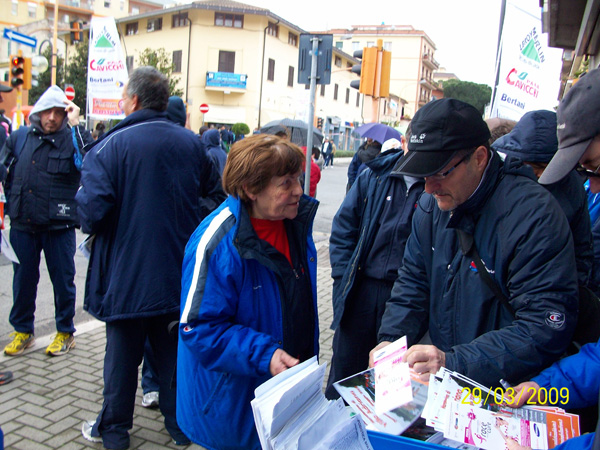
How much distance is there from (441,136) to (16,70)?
16522 millimetres

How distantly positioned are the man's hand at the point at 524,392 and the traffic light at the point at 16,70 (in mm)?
16722

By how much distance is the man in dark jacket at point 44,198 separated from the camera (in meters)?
4.36

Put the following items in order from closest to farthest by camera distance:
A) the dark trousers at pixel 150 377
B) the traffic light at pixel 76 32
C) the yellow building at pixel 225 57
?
1. the dark trousers at pixel 150 377
2. the traffic light at pixel 76 32
3. the yellow building at pixel 225 57

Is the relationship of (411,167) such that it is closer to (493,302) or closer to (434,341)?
(493,302)

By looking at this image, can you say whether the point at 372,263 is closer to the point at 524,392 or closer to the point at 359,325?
the point at 359,325

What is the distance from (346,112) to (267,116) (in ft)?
51.9

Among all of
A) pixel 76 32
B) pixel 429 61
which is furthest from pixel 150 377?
pixel 429 61

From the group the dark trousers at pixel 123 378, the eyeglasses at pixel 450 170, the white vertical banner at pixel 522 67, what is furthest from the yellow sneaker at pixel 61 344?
the white vertical banner at pixel 522 67

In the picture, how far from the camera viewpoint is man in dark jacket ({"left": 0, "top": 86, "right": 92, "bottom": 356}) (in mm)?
4363

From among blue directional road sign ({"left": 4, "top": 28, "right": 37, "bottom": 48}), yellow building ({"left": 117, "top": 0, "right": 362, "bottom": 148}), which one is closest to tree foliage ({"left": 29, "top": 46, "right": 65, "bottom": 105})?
yellow building ({"left": 117, "top": 0, "right": 362, "bottom": 148})

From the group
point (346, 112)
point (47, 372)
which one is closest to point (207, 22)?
point (346, 112)

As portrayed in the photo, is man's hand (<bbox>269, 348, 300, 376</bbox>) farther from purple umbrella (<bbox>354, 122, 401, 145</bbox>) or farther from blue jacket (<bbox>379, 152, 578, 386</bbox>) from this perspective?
purple umbrella (<bbox>354, 122, 401, 145</bbox>)

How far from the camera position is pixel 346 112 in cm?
5709
